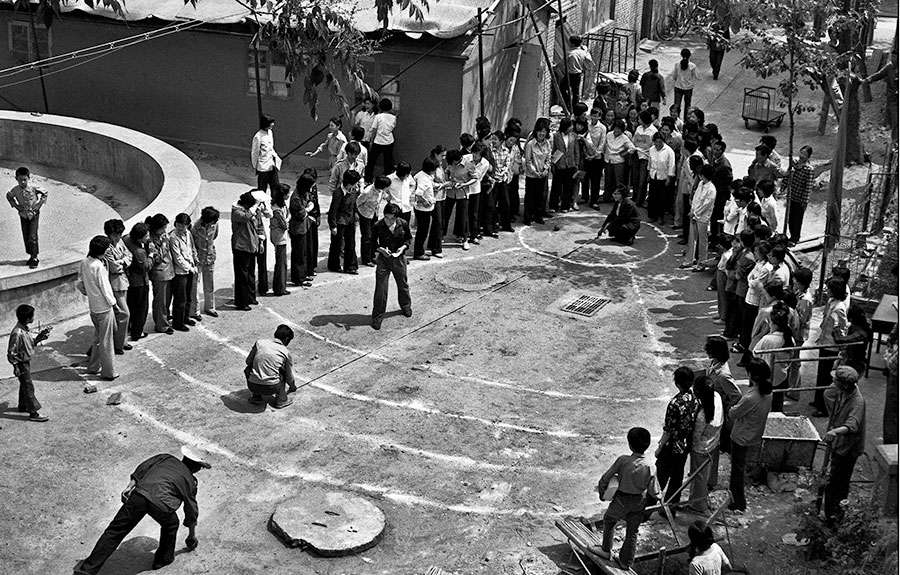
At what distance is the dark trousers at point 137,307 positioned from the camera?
50.1ft

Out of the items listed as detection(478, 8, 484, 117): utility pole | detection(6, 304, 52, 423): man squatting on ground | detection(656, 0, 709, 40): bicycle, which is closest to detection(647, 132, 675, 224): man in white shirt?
detection(478, 8, 484, 117): utility pole

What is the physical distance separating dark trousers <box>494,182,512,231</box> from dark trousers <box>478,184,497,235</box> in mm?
115

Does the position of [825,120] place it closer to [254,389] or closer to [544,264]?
[544,264]

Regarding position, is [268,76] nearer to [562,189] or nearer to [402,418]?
[562,189]

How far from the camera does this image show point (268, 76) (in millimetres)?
23812

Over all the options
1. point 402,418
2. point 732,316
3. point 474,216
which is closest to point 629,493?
point 402,418

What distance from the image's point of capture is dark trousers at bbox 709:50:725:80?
2823 cm

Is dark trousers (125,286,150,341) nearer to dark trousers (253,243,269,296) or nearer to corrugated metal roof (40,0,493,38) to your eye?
dark trousers (253,243,269,296)

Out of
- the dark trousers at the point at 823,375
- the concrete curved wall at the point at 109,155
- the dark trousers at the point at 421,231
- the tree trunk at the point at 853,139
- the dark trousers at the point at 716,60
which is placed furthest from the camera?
the dark trousers at the point at 716,60

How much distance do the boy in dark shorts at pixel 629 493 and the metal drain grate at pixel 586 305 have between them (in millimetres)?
6557

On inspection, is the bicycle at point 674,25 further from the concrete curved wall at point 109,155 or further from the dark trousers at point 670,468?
the dark trousers at point 670,468

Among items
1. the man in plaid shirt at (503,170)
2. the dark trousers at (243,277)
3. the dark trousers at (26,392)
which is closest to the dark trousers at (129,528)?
the dark trousers at (26,392)

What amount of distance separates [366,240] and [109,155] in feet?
21.9

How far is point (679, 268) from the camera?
1916cm
